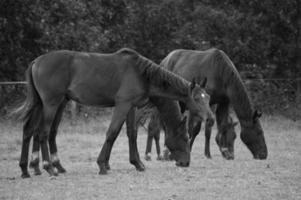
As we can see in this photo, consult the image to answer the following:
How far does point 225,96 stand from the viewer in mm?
13734

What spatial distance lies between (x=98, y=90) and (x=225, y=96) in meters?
3.80

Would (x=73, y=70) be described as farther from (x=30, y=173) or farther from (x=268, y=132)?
(x=268, y=132)

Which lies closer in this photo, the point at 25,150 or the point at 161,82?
the point at 25,150

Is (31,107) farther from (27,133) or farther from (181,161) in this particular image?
(181,161)

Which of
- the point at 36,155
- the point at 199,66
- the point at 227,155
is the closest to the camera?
the point at 36,155

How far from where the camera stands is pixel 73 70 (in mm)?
10883

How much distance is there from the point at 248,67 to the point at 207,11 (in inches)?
114

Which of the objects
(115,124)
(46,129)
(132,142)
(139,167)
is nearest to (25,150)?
(46,129)

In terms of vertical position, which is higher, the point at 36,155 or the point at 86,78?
the point at 86,78

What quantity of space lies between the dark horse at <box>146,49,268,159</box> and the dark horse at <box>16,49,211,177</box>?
231cm

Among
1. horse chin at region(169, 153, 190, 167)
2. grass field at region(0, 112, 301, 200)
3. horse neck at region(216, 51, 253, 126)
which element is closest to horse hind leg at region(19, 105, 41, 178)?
grass field at region(0, 112, 301, 200)

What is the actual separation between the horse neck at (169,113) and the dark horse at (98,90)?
12.3 inches

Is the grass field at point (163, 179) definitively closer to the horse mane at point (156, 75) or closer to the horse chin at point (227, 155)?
the horse chin at point (227, 155)

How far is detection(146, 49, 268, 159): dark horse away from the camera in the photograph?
1339 cm
